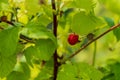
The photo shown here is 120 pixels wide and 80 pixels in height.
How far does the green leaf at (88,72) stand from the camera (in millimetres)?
1215

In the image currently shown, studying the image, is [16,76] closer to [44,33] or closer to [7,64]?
[7,64]

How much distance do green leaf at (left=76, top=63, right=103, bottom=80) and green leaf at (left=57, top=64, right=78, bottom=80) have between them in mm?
19

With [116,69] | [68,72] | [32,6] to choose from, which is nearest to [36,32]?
[32,6]

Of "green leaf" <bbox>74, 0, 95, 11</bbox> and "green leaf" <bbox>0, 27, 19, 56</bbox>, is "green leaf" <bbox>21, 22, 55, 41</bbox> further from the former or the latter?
"green leaf" <bbox>74, 0, 95, 11</bbox>

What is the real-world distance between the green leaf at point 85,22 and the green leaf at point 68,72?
5.1 inches

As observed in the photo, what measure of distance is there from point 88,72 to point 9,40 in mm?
315

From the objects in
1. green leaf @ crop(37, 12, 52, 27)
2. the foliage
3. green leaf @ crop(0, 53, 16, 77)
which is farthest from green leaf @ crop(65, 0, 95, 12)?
green leaf @ crop(0, 53, 16, 77)

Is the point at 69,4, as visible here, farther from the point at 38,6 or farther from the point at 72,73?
the point at 72,73

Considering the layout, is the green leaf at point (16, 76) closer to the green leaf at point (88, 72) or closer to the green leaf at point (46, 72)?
the green leaf at point (46, 72)

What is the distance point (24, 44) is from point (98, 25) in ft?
0.76

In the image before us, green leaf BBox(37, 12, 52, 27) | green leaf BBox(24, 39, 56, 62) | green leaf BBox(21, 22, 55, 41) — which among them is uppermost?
green leaf BBox(21, 22, 55, 41)

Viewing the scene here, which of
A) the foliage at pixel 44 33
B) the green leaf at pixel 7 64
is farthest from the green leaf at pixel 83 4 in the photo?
the green leaf at pixel 7 64

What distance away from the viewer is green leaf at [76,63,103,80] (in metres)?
1.21

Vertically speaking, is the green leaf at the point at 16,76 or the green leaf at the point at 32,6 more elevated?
the green leaf at the point at 32,6
